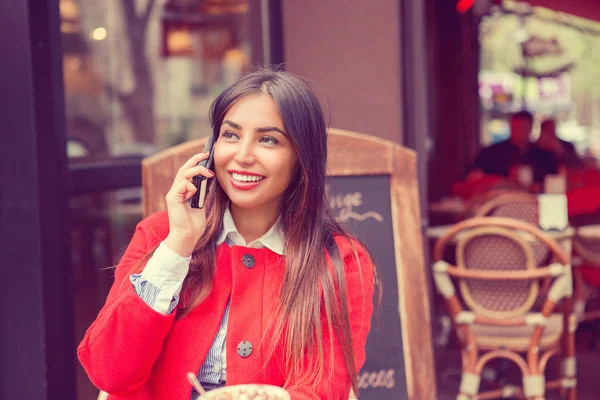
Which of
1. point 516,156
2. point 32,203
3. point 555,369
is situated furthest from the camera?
point 516,156

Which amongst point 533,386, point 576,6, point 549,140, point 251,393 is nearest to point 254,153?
point 251,393

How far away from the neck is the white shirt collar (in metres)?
0.02

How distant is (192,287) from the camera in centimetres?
184

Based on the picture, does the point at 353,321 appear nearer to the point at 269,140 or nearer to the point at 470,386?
the point at 269,140

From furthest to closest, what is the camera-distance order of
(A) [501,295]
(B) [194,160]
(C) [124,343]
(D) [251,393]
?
(A) [501,295]
(B) [194,160]
(C) [124,343]
(D) [251,393]

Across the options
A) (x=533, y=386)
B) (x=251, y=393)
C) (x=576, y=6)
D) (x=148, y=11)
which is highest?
(x=148, y=11)

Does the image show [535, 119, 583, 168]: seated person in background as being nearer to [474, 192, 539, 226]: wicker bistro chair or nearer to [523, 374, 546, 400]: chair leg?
[474, 192, 539, 226]: wicker bistro chair

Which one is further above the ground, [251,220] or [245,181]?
[245,181]

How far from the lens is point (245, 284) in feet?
6.10

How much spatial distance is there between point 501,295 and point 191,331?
244cm

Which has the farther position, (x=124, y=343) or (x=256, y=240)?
(x=256, y=240)

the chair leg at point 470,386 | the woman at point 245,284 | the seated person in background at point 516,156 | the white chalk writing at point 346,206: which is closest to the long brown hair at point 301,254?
the woman at point 245,284

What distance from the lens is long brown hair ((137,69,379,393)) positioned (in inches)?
70.6

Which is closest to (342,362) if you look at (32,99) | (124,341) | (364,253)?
(364,253)
